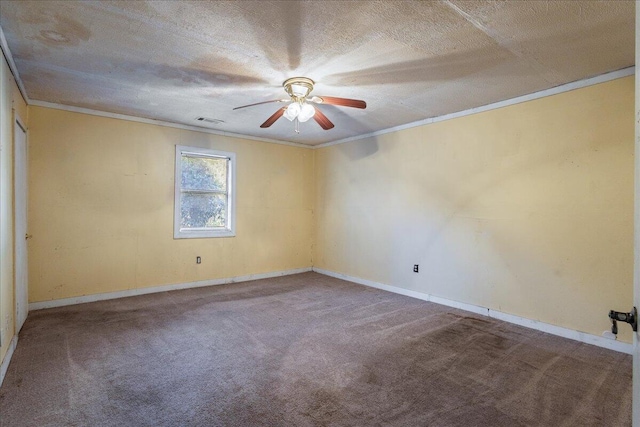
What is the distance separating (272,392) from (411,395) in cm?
96

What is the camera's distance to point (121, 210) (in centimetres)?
449

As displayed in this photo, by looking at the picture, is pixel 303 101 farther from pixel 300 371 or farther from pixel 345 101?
pixel 300 371

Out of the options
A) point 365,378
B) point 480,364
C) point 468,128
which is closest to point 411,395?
point 365,378

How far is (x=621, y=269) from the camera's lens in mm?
2922

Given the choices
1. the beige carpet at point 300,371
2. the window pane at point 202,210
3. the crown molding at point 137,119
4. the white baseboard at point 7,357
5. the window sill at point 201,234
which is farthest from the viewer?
the window pane at point 202,210

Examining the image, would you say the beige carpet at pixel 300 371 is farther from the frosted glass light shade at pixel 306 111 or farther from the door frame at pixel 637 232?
the frosted glass light shade at pixel 306 111

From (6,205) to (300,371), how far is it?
109 inches

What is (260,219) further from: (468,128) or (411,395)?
(411,395)

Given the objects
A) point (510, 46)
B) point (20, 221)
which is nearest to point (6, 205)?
point (20, 221)

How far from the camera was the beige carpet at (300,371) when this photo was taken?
6.59 feet

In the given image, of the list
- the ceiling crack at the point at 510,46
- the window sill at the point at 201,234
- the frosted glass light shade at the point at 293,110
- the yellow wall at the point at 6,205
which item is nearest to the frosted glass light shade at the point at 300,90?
the frosted glass light shade at the point at 293,110

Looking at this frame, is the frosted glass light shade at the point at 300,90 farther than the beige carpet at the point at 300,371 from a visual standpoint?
Yes

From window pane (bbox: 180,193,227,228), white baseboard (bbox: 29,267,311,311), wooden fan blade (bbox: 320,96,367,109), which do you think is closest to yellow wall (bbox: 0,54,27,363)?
white baseboard (bbox: 29,267,311,311)

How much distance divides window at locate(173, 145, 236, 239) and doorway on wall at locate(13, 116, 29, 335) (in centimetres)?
171
